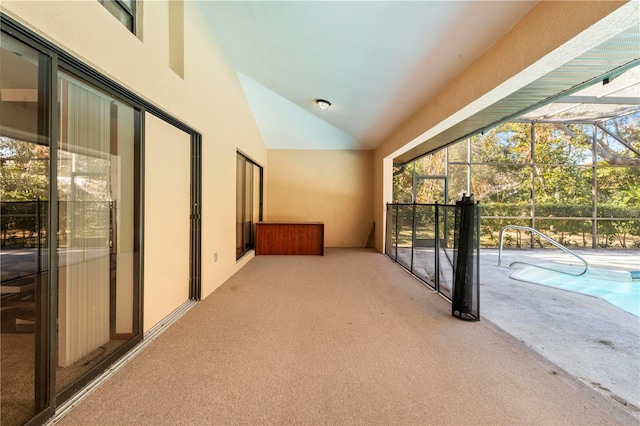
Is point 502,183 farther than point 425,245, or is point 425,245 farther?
point 502,183

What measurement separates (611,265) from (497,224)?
2.62 metres

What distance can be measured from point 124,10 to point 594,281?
761 centimetres

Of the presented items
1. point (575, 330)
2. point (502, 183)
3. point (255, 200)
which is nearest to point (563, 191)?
point (502, 183)

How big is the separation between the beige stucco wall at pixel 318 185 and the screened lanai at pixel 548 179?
1.36 meters

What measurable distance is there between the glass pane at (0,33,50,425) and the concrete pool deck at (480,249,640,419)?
3.59 meters

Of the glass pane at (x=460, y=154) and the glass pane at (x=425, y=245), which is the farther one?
the glass pane at (x=460, y=154)

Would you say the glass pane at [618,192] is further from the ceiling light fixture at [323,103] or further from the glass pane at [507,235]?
the ceiling light fixture at [323,103]

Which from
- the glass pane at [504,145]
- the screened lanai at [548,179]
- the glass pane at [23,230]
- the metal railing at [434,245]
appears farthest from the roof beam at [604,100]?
the glass pane at [23,230]

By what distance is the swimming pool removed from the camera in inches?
146

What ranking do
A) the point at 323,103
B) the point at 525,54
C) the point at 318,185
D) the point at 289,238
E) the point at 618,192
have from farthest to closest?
the point at 618,192
the point at 318,185
the point at 289,238
the point at 323,103
the point at 525,54

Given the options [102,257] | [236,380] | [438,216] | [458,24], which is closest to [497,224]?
[438,216]

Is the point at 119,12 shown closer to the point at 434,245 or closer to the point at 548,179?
the point at 434,245

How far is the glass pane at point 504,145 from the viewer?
8023mm

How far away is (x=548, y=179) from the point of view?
7.88 m
